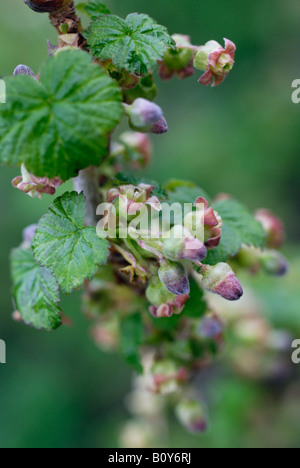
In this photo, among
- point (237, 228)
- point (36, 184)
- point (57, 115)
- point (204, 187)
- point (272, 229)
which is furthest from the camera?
point (204, 187)

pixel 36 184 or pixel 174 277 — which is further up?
pixel 36 184

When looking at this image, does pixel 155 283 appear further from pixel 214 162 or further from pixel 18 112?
pixel 214 162

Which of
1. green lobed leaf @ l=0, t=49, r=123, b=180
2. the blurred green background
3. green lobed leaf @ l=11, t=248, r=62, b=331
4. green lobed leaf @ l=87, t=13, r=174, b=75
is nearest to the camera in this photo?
green lobed leaf @ l=0, t=49, r=123, b=180

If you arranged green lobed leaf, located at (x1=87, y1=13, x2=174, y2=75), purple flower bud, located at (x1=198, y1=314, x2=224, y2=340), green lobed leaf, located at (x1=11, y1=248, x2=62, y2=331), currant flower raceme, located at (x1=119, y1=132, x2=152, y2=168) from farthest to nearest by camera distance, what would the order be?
currant flower raceme, located at (x1=119, y1=132, x2=152, y2=168) → purple flower bud, located at (x1=198, y1=314, x2=224, y2=340) → green lobed leaf, located at (x1=11, y1=248, x2=62, y2=331) → green lobed leaf, located at (x1=87, y1=13, x2=174, y2=75)

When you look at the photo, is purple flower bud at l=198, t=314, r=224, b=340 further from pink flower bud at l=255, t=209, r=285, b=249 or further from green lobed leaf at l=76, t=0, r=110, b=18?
green lobed leaf at l=76, t=0, r=110, b=18

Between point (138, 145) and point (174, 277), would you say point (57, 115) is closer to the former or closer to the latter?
point (174, 277)

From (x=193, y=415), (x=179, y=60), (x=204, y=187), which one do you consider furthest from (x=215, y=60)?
(x=204, y=187)

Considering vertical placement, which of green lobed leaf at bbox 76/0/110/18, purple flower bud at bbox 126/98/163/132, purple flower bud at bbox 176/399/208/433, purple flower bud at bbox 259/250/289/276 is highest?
green lobed leaf at bbox 76/0/110/18

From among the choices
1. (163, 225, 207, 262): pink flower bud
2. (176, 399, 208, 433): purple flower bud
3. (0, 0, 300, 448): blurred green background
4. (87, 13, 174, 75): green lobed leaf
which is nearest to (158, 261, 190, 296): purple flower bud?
(163, 225, 207, 262): pink flower bud
